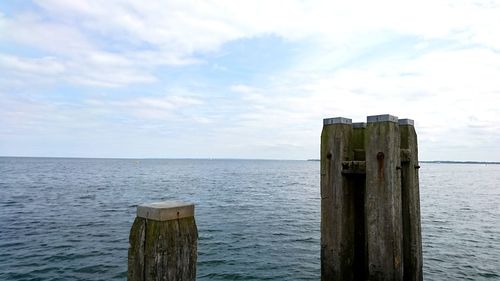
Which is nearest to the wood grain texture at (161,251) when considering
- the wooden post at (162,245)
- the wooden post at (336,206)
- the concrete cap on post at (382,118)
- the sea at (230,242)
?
the wooden post at (162,245)

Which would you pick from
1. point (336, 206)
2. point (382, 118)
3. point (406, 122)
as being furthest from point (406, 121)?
point (336, 206)

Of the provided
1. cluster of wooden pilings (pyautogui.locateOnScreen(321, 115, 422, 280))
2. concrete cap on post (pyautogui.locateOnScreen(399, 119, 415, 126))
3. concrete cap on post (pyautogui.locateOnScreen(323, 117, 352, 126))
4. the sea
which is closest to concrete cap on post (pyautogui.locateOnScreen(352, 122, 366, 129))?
cluster of wooden pilings (pyautogui.locateOnScreen(321, 115, 422, 280))

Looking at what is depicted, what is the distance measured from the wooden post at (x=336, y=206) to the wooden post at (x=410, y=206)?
3.04 feet

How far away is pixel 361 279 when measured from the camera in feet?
21.1

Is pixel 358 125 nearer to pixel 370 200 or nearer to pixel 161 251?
pixel 370 200

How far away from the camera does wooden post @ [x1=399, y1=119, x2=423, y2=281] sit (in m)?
6.30

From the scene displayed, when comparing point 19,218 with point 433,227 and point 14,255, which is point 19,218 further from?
point 433,227

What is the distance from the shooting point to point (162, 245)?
309cm

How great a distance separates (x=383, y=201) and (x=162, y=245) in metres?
3.82

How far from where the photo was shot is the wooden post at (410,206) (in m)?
6.30

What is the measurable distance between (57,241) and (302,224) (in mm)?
10733

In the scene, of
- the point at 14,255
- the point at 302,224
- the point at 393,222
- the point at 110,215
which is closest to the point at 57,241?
the point at 14,255

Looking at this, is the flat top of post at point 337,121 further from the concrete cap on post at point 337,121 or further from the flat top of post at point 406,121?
the flat top of post at point 406,121

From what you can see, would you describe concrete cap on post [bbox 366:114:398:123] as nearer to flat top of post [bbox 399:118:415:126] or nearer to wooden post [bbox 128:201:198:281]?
flat top of post [bbox 399:118:415:126]
